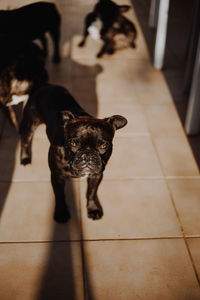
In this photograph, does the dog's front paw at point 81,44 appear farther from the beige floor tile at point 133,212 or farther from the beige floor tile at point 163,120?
the beige floor tile at point 133,212

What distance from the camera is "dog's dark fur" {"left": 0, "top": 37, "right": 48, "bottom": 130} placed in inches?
118

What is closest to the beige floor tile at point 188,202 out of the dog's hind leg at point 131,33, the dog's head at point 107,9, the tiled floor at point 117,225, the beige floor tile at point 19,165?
the tiled floor at point 117,225

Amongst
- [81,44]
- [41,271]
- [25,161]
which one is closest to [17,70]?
[25,161]

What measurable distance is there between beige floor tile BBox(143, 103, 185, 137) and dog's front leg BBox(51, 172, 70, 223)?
67.8 inches

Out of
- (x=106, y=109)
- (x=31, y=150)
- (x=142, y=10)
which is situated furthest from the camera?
(x=142, y=10)

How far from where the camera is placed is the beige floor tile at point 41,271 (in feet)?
6.93

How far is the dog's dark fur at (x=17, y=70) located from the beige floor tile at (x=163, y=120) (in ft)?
5.27

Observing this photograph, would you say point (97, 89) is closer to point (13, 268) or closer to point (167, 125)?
point (167, 125)

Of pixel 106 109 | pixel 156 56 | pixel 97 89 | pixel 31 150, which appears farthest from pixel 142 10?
pixel 31 150

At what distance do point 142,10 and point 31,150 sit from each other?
6.82 meters

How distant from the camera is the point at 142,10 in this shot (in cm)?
852

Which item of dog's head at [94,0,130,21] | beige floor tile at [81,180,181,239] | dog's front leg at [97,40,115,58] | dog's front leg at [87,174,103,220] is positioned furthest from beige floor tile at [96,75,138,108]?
dog's front leg at [87,174,103,220]

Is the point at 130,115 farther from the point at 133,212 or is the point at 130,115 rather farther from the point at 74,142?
the point at 74,142

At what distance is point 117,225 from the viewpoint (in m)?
2.62
